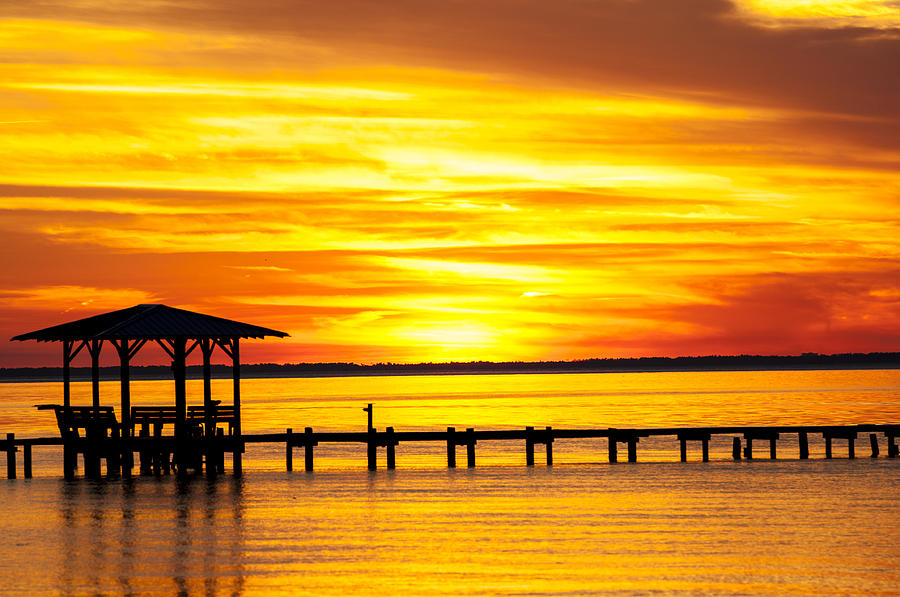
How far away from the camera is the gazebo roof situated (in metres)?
38.2

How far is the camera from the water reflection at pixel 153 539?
20.1 meters

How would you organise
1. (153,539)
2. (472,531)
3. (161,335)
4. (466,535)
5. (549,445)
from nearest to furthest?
(153,539) < (466,535) < (472,531) < (161,335) < (549,445)

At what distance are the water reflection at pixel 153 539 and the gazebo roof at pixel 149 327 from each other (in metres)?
4.48

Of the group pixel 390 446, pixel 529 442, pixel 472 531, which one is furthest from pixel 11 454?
pixel 472 531

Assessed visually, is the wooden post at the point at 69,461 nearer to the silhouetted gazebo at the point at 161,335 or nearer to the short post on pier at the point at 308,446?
the silhouetted gazebo at the point at 161,335

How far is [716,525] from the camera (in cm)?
2595

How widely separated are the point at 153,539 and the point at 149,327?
14.6 m

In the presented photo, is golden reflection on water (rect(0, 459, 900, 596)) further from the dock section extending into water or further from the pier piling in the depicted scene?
the pier piling

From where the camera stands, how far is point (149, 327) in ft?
126

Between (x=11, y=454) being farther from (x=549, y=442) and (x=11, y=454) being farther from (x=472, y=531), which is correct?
(x=472, y=531)

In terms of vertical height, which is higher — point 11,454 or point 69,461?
point 11,454

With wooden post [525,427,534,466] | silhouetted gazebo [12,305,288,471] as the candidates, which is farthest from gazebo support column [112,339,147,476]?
wooden post [525,427,534,466]

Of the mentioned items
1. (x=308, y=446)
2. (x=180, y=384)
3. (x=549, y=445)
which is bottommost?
(x=549, y=445)

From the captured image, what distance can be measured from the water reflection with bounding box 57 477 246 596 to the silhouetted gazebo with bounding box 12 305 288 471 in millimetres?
3660
